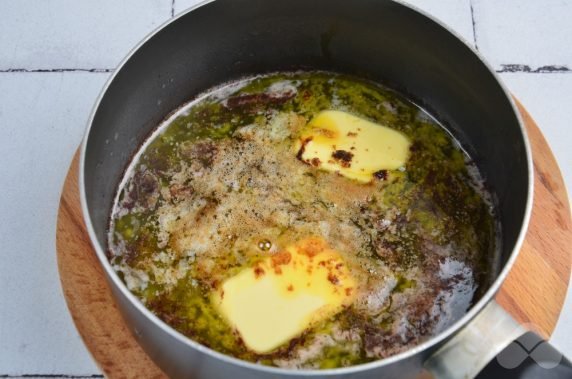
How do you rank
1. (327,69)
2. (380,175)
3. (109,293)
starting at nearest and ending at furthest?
(109,293) → (380,175) → (327,69)

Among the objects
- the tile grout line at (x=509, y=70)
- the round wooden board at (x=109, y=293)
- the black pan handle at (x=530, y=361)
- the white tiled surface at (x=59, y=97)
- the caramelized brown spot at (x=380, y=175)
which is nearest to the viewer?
the black pan handle at (x=530, y=361)

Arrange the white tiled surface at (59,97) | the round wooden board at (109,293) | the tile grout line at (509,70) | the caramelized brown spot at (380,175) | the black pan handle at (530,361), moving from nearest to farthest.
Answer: the black pan handle at (530,361) → the round wooden board at (109,293) → the caramelized brown spot at (380,175) → the white tiled surface at (59,97) → the tile grout line at (509,70)

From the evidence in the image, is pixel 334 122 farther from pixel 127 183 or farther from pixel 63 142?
pixel 63 142

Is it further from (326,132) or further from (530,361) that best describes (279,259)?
(530,361)

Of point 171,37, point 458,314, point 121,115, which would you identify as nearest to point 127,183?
point 121,115

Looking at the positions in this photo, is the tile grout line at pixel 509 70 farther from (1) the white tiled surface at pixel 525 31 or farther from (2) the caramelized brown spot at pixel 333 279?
(2) the caramelized brown spot at pixel 333 279

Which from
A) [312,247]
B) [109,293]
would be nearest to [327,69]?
[312,247]

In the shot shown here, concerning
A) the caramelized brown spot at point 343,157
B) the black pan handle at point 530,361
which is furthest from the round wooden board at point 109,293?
the caramelized brown spot at point 343,157
